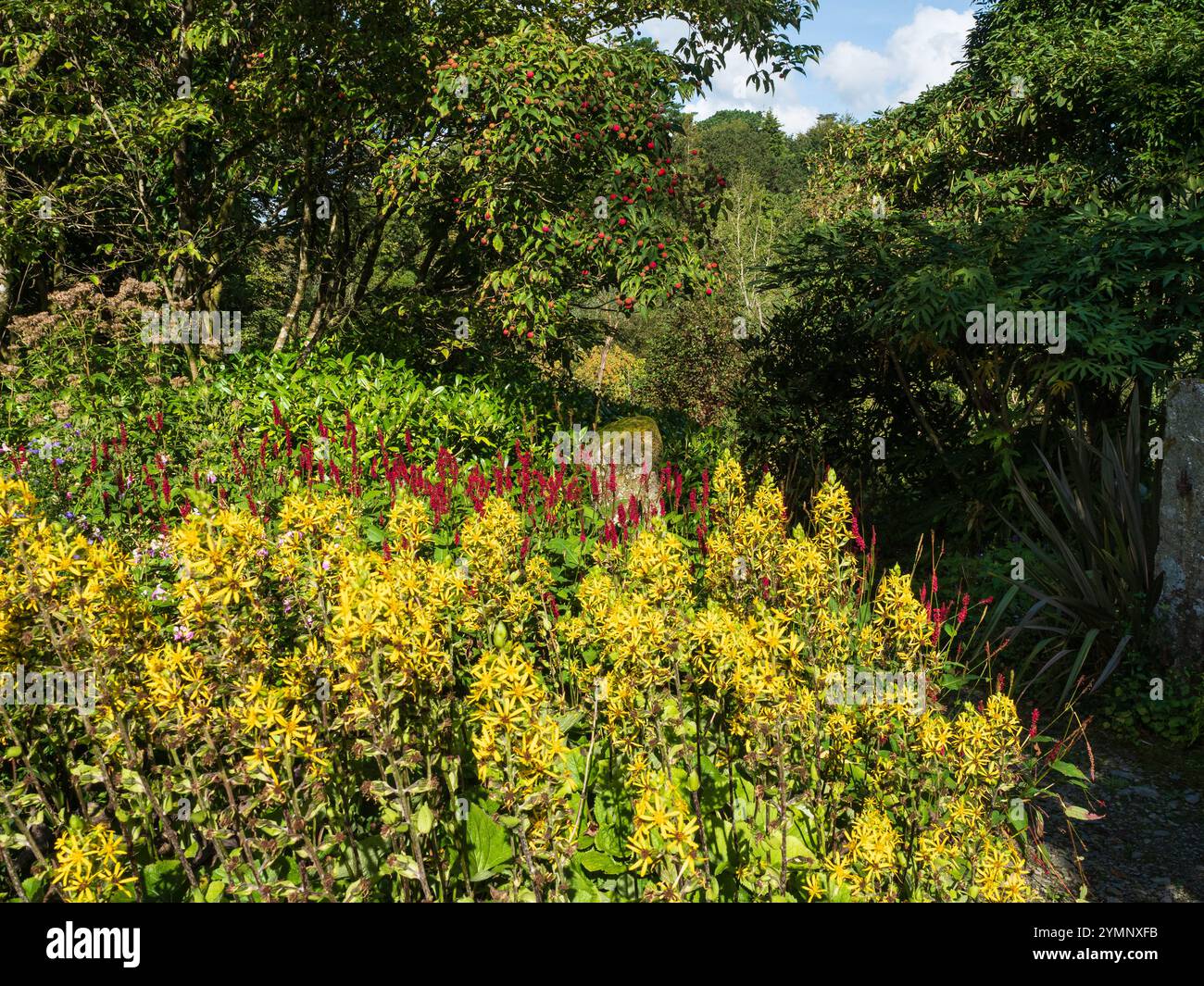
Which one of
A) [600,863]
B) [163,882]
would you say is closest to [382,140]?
[163,882]

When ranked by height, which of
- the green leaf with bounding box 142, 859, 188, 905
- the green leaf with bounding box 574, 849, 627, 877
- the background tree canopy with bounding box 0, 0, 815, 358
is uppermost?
the background tree canopy with bounding box 0, 0, 815, 358

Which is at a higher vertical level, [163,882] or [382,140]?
[382,140]

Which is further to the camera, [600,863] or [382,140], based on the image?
[382,140]

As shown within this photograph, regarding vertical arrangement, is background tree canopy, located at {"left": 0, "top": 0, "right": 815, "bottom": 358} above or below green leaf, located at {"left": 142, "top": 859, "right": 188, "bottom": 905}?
→ above

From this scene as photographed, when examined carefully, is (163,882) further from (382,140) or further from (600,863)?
(382,140)

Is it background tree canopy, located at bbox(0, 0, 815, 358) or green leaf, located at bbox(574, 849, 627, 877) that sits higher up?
background tree canopy, located at bbox(0, 0, 815, 358)

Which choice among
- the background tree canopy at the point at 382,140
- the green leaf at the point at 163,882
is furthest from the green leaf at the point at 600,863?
the background tree canopy at the point at 382,140

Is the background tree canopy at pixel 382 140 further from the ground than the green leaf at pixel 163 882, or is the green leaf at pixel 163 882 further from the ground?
the background tree canopy at pixel 382 140

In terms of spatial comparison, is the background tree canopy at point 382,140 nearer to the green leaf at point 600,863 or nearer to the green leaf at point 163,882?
the green leaf at point 600,863

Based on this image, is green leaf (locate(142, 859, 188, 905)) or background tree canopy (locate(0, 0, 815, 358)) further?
background tree canopy (locate(0, 0, 815, 358))

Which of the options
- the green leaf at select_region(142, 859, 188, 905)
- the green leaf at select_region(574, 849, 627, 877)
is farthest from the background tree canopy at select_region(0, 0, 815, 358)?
the green leaf at select_region(142, 859, 188, 905)

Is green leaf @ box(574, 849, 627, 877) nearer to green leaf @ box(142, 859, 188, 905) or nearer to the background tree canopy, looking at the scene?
green leaf @ box(142, 859, 188, 905)

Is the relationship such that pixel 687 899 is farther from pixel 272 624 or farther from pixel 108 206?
pixel 108 206

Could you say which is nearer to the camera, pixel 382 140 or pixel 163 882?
pixel 163 882
